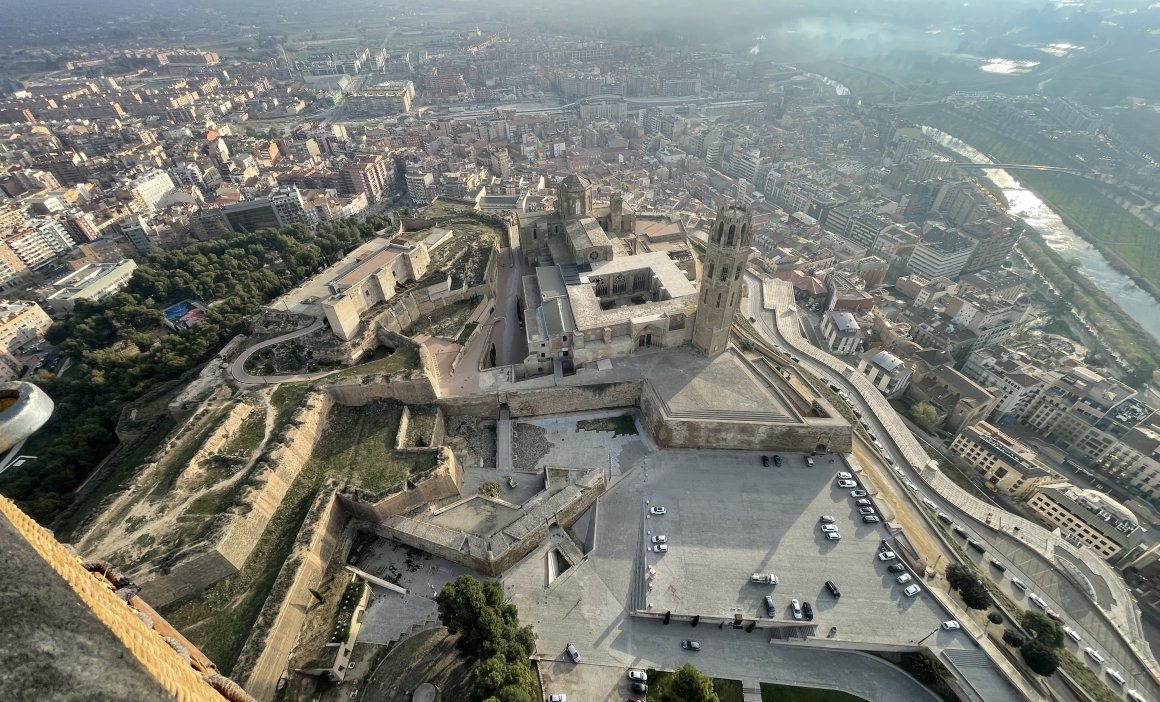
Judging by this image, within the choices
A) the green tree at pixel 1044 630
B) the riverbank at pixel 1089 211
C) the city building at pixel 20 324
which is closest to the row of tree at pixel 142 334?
the city building at pixel 20 324

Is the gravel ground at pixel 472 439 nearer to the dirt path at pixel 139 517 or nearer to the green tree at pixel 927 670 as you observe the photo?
the dirt path at pixel 139 517

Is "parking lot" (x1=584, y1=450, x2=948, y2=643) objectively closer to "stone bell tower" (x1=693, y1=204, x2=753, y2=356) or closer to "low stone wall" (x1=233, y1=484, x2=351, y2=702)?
"stone bell tower" (x1=693, y1=204, x2=753, y2=356)

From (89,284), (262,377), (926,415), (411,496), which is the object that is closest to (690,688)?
(411,496)

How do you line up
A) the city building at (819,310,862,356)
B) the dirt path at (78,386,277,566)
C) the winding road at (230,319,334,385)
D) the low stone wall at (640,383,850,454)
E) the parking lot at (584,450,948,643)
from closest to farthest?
the dirt path at (78,386,277,566) < the parking lot at (584,450,948,643) < the low stone wall at (640,383,850,454) < the winding road at (230,319,334,385) < the city building at (819,310,862,356)

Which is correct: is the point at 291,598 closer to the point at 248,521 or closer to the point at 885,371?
the point at 248,521

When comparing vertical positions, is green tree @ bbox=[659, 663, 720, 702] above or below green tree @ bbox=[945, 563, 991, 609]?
above

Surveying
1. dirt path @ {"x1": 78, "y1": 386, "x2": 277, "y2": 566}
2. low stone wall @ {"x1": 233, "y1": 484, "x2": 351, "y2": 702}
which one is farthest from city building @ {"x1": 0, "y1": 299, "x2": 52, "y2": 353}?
low stone wall @ {"x1": 233, "y1": 484, "x2": 351, "y2": 702}

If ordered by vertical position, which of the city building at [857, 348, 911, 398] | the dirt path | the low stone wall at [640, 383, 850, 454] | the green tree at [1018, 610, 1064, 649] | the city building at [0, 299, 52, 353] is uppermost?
the dirt path
